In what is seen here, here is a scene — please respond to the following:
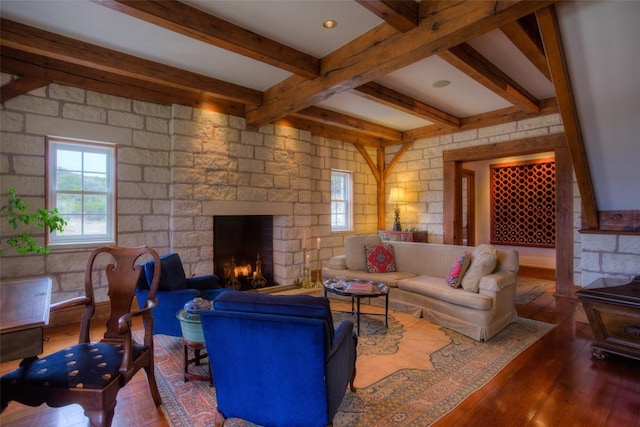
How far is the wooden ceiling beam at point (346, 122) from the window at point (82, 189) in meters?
2.72

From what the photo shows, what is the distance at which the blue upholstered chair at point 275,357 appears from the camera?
1.50m

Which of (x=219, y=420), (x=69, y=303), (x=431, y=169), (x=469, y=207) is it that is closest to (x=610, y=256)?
(x=431, y=169)

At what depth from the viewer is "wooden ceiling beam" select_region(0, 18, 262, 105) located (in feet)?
9.16

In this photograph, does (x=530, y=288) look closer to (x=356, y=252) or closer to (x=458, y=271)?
(x=458, y=271)

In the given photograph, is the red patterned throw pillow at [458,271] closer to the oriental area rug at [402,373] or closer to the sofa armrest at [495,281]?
the sofa armrest at [495,281]

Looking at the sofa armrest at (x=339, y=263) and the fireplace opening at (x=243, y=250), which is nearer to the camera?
the sofa armrest at (x=339, y=263)

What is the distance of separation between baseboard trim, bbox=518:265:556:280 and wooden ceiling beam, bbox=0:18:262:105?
6.25m

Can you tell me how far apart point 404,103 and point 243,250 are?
3.33 metres

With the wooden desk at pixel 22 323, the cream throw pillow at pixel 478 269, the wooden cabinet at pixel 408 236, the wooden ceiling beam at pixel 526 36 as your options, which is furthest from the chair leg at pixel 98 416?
the wooden cabinet at pixel 408 236

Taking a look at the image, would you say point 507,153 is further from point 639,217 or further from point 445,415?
point 445,415

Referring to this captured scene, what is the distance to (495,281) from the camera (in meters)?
3.20

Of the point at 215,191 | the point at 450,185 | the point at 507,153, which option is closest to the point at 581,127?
the point at 507,153

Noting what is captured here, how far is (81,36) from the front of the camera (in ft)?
9.78

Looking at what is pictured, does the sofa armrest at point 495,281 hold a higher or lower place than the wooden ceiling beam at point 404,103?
lower
